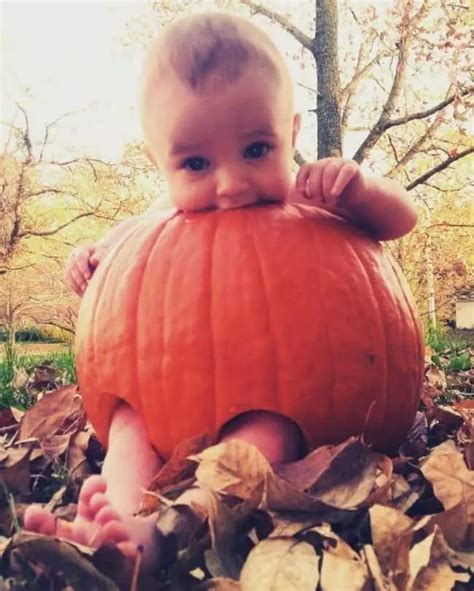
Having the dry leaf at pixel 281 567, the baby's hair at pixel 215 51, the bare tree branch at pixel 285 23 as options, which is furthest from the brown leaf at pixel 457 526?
the bare tree branch at pixel 285 23

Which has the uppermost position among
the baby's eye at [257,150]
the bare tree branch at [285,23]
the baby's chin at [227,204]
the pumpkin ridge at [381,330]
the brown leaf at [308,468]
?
the bare tree branch at [285,23]

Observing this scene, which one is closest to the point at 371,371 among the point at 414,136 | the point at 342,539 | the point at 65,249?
the point at 342,539

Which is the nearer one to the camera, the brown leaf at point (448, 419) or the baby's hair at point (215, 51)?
the baby's hair at point (215, 51)

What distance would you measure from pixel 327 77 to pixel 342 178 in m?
5.35

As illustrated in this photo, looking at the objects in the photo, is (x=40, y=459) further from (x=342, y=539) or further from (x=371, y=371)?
(x=342, y=539)

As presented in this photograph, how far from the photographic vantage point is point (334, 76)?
6.71 meters

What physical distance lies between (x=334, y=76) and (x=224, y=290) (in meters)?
5.58

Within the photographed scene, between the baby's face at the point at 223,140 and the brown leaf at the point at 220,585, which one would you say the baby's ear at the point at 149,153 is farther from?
the brown leaf at the point at 220,585

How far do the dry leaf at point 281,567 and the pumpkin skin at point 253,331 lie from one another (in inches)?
17.0

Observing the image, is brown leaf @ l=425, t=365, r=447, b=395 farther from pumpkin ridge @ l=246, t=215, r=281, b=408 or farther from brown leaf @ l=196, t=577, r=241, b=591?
brown leaf @ l=196, t=577, r=241, b=591

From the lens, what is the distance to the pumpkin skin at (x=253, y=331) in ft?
4.99

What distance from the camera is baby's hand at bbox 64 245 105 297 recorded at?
200 centimetres

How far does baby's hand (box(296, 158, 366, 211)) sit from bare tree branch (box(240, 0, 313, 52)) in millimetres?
5713

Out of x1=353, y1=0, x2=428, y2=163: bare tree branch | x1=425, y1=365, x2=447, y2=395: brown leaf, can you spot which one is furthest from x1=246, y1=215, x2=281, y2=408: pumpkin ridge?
x1=353, y1=0, x2=428, y2=163: bare tree branch
